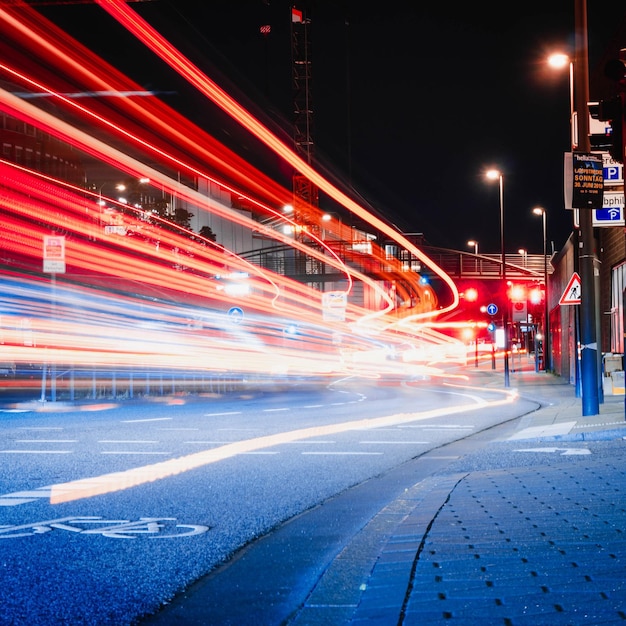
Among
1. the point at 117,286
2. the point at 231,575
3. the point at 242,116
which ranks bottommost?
the point at 231,575

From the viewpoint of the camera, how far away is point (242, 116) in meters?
24.2

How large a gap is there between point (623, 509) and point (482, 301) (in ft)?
248

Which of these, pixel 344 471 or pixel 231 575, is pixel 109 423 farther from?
pixel 231 575

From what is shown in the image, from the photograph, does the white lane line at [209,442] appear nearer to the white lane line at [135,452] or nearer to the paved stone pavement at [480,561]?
the white lane line at [135,452]

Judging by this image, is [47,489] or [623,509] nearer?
[623,509]

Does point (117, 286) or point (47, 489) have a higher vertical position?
point (117, 286)

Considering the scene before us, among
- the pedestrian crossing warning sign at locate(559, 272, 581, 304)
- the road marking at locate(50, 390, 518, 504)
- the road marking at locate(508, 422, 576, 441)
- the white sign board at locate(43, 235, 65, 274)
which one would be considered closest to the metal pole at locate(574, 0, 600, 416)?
the road marking at locate(508, 422, 576, 441)

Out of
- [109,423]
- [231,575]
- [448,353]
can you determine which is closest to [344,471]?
[231,575]

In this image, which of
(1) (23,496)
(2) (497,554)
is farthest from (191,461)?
(2) (497,554)

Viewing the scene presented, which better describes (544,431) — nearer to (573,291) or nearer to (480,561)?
(573,291)

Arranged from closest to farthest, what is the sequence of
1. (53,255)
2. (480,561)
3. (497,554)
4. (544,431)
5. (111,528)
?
1. (480,561)
2. (497,554)
3. (111,528)
4. (544,431)
5. (53,255)

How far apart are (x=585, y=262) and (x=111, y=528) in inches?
489

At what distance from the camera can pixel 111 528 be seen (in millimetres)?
7391

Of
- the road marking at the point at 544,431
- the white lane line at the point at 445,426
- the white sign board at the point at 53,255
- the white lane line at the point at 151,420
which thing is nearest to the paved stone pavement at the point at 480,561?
the road marking at the point at 544,431
